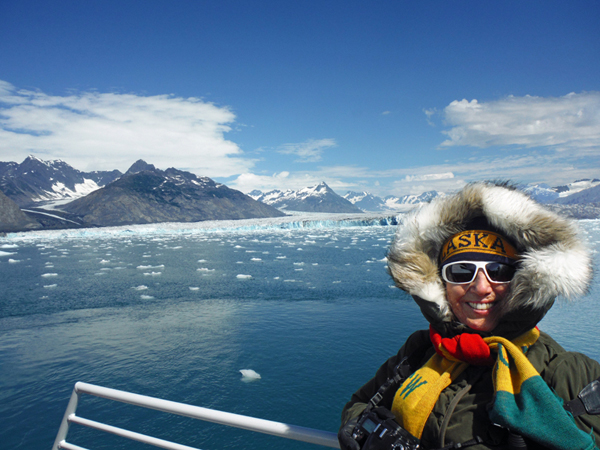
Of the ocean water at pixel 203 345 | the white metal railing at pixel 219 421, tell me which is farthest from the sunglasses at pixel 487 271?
the white metal railing at pixel 219 421

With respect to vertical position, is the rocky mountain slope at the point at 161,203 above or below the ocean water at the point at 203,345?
above

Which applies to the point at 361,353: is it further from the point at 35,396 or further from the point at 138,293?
the point at 138,293

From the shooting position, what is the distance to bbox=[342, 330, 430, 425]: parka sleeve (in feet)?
4.46

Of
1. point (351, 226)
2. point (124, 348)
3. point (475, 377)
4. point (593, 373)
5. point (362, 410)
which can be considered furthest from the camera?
point (351, 226)

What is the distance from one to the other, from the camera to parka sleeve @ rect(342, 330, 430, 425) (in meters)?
0.15

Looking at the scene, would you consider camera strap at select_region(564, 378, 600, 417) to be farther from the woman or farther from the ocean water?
the ocean water

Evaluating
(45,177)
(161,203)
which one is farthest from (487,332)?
(45,177)

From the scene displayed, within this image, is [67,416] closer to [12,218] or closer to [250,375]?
[250,375]

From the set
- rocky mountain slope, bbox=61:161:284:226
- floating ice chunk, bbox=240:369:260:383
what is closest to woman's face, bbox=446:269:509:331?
floating ice chunk, bbox=240:369:260:383

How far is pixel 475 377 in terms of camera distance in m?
1.18

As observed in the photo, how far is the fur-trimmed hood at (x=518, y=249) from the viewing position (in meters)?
1.17

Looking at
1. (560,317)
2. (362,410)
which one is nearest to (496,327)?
(362,410)

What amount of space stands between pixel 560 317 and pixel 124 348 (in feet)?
32.9

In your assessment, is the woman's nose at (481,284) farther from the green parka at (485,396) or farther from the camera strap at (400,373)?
the camera strap at (400,373)
